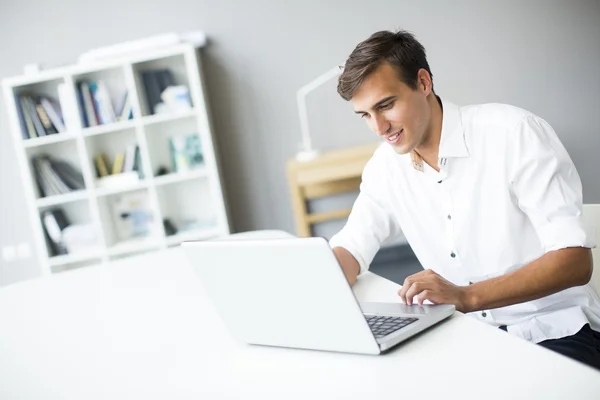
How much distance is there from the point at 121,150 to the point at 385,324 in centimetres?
345

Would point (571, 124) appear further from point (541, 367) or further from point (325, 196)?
point (541, 367)

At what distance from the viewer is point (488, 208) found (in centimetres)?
150

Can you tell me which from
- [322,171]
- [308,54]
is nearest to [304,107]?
[308,54]

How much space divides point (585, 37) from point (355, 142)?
1442 millimetres

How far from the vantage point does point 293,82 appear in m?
4.28

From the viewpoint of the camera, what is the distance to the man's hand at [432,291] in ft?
3.84

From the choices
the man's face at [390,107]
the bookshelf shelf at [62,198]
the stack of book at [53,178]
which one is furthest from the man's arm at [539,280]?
the stack of book at [53,178]

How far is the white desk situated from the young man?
0.23 metres

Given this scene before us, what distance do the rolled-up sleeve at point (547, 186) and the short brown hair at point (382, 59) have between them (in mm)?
269

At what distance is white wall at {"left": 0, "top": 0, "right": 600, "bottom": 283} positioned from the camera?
4148mm

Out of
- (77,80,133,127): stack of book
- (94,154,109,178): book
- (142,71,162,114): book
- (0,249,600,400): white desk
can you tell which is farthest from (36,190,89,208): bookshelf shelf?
(0,249,600,400): white desk

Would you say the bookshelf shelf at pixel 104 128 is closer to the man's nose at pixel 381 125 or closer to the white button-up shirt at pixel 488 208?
the white button-up shirt at pixel 488 208

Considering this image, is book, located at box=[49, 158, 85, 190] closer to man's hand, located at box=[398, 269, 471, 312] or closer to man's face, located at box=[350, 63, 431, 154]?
man's face, located at box=[350, 63, 431, 154]

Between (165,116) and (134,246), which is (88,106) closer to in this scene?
(165,116)
